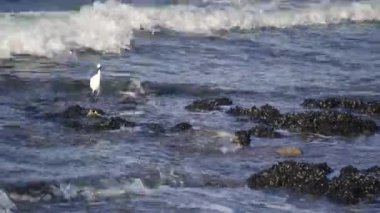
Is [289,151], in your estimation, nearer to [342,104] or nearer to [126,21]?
[342,104]

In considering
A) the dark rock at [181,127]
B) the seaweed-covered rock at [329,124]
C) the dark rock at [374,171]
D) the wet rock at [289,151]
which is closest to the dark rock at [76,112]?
the dark rock at [181,127]

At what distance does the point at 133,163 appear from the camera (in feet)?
26.7

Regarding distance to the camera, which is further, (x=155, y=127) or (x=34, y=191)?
(x=155, y=127)

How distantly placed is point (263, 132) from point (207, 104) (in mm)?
1249

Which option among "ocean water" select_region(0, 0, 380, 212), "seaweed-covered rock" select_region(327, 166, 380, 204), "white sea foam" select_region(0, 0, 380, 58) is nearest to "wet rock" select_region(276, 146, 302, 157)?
"ocean water" select_region(0, 0, 380, 212)

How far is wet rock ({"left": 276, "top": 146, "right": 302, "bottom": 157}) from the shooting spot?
8641 millimetres

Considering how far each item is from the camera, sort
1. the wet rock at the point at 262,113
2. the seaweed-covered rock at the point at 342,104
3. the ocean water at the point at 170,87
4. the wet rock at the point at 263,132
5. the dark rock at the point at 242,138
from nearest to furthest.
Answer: the ocean water at the point at 170,87 < the dark rock at the point at 242,138 < the wet rock at the point at 263,132 < the wet rock at the point at 262,113 < the seaweed-covered rock at the point at 342,104

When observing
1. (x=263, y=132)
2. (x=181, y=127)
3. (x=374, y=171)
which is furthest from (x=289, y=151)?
(x=181, y=127)

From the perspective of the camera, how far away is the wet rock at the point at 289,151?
864 centimetres

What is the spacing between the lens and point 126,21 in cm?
1706

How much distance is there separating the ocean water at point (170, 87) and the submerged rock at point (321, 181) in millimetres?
128

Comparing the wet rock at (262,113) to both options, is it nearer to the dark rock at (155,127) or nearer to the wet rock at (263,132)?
the wet rock at (263,132)

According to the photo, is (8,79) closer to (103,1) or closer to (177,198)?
(177,198)

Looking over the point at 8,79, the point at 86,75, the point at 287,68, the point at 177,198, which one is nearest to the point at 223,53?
the point at 287,68
